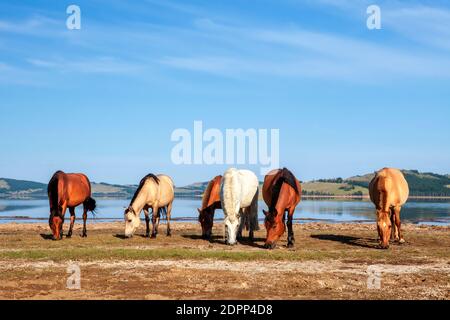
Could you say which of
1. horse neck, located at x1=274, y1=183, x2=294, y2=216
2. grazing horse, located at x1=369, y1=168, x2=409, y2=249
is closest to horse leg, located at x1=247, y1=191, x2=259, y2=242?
horse neck, located at x1=274, y1=183, x2=294, y2=216

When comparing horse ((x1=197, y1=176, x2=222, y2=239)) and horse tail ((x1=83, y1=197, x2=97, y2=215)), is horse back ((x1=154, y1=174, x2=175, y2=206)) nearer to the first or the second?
horse ((x1=197, y1=176, x2=222, y2=239))

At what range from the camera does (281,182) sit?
782 inches

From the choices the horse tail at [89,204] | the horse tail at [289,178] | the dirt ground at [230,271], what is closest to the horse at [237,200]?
the dirt ground at [230,271]

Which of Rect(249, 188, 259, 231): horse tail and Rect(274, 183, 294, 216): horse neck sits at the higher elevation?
Rect(274, 183, 294, 216): horse neck

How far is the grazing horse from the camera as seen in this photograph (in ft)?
63.9

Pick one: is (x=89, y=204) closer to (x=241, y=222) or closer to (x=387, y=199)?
(x=241, y=222)

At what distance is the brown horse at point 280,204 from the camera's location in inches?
746

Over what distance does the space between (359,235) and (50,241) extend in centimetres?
1373

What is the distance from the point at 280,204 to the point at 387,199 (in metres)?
4.18

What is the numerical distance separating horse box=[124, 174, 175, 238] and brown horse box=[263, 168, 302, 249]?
5.57 meters

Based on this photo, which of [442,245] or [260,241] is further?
[260,241]

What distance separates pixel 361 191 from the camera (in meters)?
Result: 192
